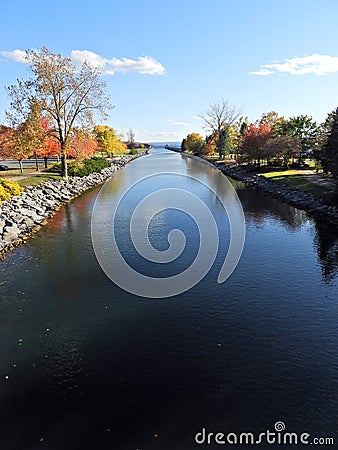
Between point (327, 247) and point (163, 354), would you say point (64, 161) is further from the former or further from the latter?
point (163, 354)

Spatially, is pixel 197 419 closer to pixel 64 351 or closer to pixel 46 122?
pixel 64 351

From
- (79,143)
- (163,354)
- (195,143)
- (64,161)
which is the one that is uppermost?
(195,143)

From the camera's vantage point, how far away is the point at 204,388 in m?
9.37

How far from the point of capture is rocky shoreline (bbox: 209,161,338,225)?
28.3m

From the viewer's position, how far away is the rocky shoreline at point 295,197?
92.7 feet

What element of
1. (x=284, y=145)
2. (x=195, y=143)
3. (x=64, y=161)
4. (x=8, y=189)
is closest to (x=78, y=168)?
(x=64, y=161)

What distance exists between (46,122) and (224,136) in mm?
49552

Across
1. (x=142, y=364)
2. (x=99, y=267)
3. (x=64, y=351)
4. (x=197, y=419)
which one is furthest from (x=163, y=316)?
(x=99, y=267)

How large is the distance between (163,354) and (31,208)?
69.7 feet

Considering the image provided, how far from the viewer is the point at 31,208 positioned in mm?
28312

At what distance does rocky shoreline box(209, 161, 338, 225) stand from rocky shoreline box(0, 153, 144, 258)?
21717 mm

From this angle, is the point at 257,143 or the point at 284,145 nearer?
the point at 284,145

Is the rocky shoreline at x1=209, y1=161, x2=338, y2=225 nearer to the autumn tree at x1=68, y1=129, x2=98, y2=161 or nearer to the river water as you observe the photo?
the river water

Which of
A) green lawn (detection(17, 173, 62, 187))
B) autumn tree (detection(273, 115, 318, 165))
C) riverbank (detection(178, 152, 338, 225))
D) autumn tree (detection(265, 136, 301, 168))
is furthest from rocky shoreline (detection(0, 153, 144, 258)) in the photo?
autumn tree (detection(273, 115, 318, 165))
